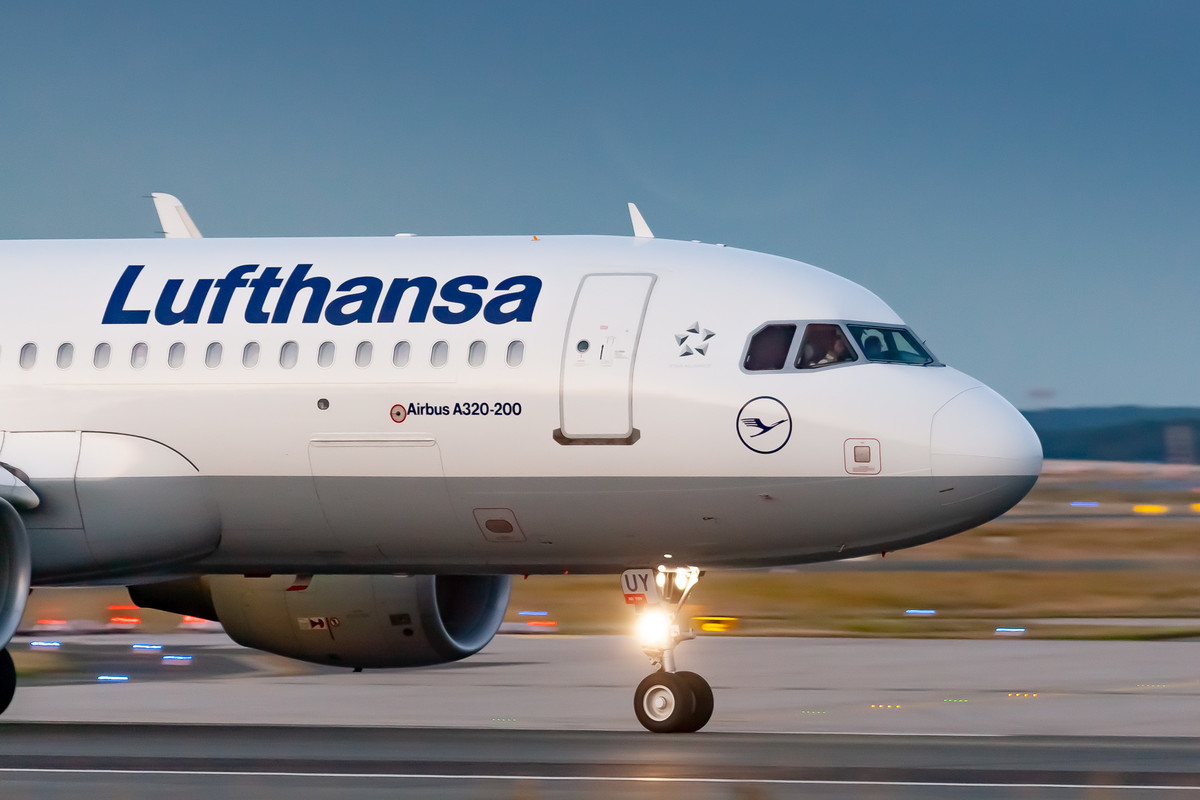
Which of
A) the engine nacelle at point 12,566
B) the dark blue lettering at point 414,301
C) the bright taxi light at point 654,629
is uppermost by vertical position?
the dark blue lettering at point 414,301

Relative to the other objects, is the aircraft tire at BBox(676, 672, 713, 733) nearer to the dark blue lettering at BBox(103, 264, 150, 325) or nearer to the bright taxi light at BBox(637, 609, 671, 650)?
the bright taxi light at BBox(637, 609, 671, 650)

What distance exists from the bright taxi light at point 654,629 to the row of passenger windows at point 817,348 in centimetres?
229

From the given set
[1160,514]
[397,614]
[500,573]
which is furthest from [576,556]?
[1160,514]

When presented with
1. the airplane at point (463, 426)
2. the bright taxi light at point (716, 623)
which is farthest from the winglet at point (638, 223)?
the bright taxi light at point (716, 623)

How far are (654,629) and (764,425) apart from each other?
6.80 feet

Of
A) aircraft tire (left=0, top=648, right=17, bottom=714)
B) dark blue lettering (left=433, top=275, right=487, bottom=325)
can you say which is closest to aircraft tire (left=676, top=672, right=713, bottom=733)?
dark blue lettering (left=433, top=275, right=487, bottom=325)

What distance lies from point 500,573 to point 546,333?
2310 millimetres

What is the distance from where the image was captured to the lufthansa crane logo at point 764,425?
15.8m

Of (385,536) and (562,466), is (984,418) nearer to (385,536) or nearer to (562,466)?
(562,466)

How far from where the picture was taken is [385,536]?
669 inches

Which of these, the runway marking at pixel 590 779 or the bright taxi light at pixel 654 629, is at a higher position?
the bright taxi light at pixel 654 629

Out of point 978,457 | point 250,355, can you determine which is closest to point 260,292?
point 250,355

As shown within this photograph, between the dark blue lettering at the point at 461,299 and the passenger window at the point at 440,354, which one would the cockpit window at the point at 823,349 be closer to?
the dark blue lettering at the point at 461,299

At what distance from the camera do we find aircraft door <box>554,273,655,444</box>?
16094 millimetres
